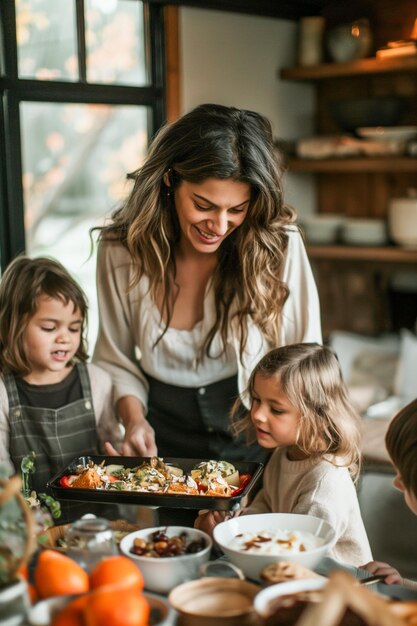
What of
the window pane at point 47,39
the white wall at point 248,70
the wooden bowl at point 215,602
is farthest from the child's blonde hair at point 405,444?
the white wall at point 248,70

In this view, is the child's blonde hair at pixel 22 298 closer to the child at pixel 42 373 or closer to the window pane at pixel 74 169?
the child at pixel 42 373

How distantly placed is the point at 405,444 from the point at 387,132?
287 centimetres

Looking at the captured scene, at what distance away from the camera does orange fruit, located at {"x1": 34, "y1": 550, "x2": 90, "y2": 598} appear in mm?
1229

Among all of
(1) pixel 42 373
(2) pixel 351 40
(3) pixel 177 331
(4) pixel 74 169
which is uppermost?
(2) pixel 351 40

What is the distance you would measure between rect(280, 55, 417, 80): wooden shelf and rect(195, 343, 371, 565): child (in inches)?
91.4

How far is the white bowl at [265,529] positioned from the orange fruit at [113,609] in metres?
0.26


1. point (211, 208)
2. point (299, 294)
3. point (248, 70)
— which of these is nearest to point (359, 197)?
point (248, 70)

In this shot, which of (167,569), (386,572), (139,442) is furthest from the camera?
(139,442)

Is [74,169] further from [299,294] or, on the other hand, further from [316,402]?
[316,402]

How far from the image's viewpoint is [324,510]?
178cm

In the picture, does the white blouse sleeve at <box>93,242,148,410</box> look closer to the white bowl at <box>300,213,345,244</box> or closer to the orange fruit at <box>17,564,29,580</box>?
the orange fruit at <box>17,564,29,580</box>

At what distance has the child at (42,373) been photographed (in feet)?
7.02

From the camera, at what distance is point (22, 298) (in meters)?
2.15

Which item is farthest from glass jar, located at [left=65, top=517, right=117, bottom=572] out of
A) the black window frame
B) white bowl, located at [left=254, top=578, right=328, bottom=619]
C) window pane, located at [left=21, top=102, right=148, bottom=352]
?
window pane, located at [left=21, top=102, right=148, bottom=352]
